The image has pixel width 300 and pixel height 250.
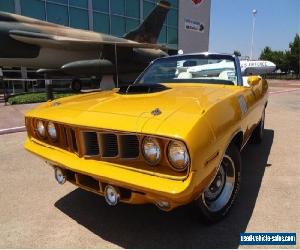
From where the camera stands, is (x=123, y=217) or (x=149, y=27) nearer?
(x=123, y=217)

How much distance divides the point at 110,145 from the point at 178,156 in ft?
2.00

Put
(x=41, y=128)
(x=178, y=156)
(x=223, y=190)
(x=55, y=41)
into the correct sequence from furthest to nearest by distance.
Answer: (x=55, y=41), (x=41, y=128), (x=223, y=190), (x=178, y=156)

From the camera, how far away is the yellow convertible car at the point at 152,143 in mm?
2078

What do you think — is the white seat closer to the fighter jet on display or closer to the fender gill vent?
the fender gill vent

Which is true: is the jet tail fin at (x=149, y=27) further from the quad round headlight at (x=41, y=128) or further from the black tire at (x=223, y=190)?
the black tire at (x=223, y=190)

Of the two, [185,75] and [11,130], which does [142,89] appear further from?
[11,130]

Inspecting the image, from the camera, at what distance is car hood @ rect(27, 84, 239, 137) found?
2219 millimetres

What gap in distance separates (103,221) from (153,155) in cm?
104

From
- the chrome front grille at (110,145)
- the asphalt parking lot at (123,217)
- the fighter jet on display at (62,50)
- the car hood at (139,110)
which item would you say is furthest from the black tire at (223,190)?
the fighter jet on display at (62,50)

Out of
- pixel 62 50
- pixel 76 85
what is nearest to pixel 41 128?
pixel 76 85

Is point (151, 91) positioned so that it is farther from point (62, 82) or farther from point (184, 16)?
point (184, 16)

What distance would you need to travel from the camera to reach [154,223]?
276 centimetres

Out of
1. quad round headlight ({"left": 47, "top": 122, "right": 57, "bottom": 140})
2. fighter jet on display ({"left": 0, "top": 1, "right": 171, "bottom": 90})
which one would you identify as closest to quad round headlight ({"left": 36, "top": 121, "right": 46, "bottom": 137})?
quad round headlight ({"left": 47, "top": 122, "right": 57, "bottom": 140})

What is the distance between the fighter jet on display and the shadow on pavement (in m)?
9.36
